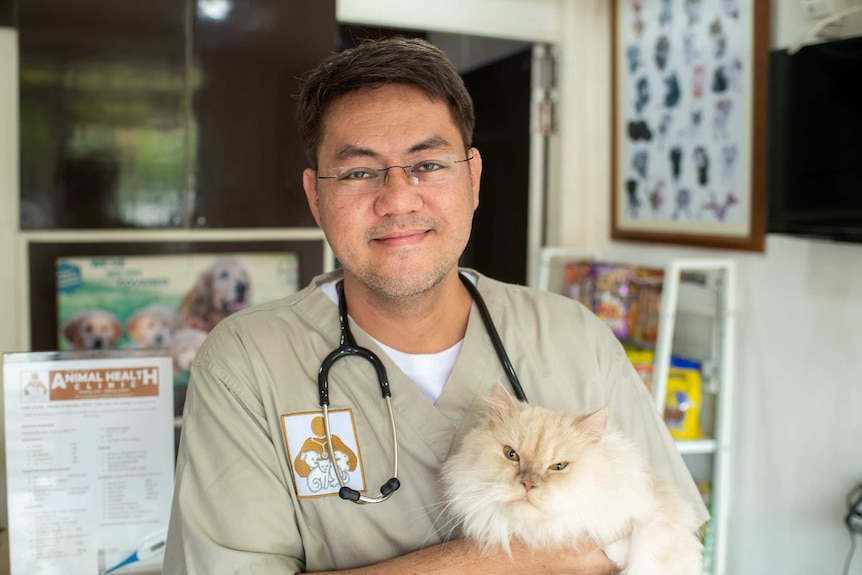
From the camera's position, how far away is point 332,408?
1403 millimetres

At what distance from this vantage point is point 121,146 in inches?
107

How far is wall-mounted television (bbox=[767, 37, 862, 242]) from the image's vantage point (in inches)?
83.5

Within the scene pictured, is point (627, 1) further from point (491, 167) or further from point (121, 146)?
point (121, 146)

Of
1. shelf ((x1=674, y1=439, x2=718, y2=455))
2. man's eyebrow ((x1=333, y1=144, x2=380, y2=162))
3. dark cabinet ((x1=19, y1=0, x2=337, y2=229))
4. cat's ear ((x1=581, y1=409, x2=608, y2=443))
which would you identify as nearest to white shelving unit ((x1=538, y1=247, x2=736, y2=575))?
shelf ((x1=674, y1=439, x2=718, y2=455))

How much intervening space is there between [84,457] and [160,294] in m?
1.36

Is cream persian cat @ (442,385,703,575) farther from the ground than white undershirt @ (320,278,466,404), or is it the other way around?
white undershirt @ (320,278,466,404)

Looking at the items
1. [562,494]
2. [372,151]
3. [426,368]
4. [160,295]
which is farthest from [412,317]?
[160,295]

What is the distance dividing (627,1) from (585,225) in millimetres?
972

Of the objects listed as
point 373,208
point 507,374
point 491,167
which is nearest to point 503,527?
point 507,374

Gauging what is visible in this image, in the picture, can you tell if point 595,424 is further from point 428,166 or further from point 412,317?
point 428,166

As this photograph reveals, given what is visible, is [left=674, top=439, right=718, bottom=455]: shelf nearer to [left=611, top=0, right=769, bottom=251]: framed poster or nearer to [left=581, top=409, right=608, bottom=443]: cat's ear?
[left=611, top=0, right=769, bottom=251]: framed poster

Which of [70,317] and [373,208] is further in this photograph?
[70,317]

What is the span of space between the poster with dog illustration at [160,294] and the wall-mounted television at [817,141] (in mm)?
1739

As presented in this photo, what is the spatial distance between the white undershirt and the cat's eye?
0.74 ft
